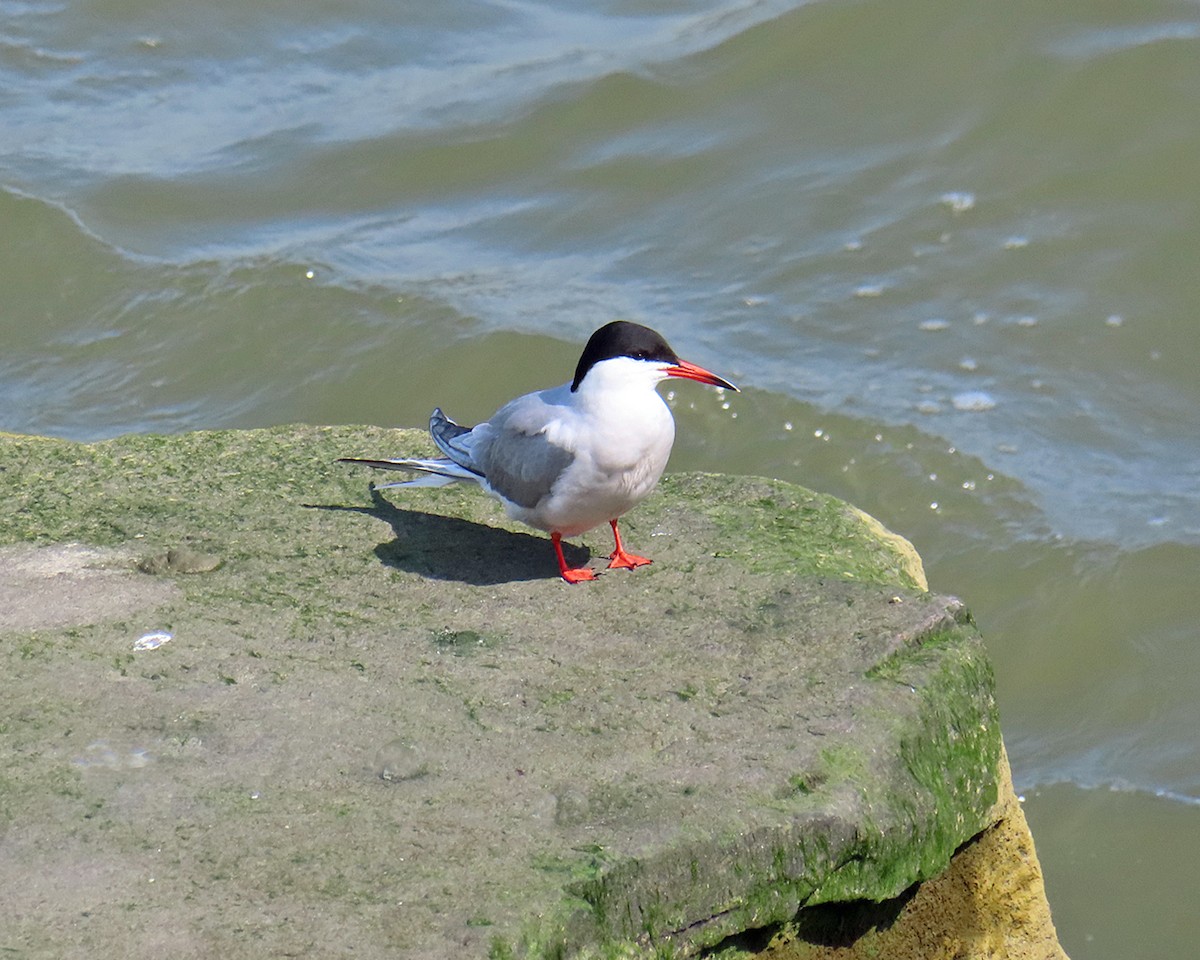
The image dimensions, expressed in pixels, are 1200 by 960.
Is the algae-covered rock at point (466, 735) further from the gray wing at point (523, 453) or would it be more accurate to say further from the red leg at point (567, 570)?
the gray wing at point (523, 453)

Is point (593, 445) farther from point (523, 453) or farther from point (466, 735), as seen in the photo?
point (466, 735)

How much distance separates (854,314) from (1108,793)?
151 inches

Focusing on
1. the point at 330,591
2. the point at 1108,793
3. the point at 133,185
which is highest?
the point at 133,185

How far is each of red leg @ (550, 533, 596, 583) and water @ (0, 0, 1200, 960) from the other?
7.60ft

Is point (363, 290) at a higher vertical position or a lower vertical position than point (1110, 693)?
higher

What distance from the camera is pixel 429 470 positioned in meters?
4.48

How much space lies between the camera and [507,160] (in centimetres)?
1044

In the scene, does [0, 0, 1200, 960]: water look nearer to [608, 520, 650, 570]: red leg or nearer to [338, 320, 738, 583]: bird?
[608, 520, 650, 570]: red leg

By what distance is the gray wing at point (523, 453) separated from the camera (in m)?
4.13

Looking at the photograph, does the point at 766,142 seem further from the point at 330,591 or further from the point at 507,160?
the point at 330,591

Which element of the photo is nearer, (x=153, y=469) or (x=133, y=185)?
(x=153, y=469)

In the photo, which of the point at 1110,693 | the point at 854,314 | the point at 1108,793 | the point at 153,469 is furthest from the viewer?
the point at 854,314

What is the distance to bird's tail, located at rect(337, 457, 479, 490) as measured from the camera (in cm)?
443

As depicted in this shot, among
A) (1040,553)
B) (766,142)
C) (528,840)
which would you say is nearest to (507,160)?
(766,142)
